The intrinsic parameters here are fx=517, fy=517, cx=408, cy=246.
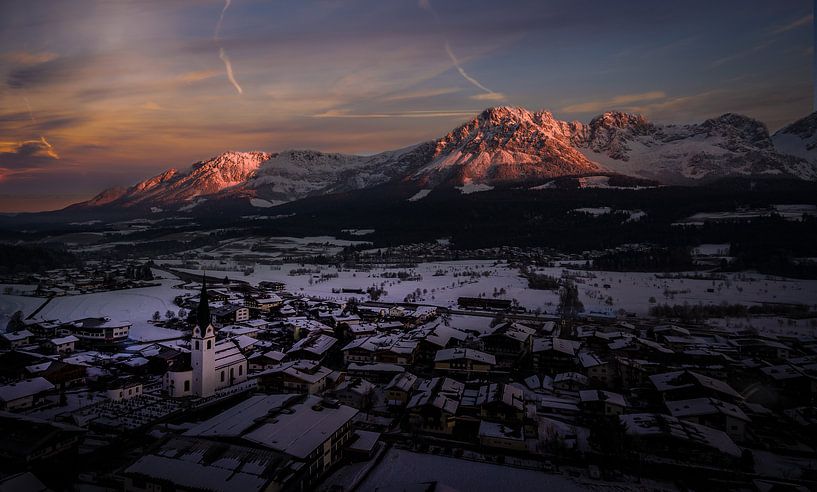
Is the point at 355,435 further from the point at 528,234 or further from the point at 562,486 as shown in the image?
the point at 528,234

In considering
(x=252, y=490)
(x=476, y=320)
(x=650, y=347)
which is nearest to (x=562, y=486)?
(x=252, y=490)

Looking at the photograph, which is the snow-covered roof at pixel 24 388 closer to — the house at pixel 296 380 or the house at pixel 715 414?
the house at pixel 296 380

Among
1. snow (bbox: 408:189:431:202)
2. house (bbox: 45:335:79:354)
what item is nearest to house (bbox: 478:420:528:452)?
house (bbox: 45:335:79:354)

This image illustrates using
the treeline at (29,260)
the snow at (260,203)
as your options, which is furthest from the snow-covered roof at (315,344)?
Answer: the snow at (260,203)

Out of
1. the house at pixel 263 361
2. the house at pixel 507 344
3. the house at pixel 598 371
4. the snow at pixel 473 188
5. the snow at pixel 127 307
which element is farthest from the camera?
the snow at pixel 473 188

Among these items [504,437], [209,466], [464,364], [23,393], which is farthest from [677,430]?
[23,393]

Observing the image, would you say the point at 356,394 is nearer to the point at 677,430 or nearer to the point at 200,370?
the point at 200,370
